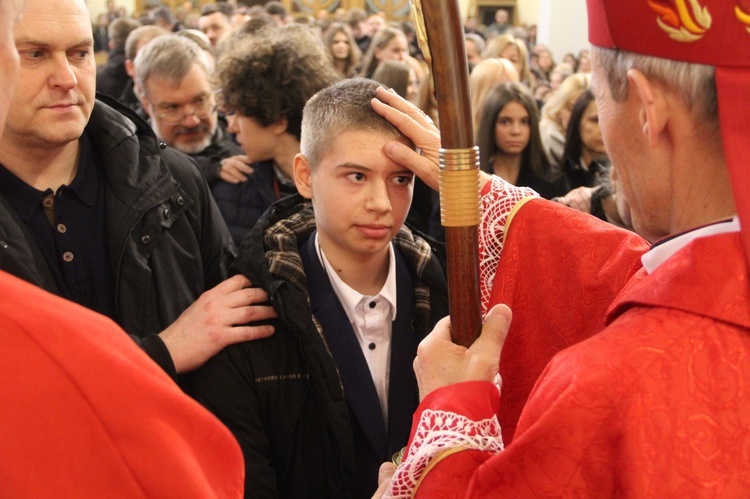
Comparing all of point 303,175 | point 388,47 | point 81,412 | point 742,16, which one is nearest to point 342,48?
point 388,47

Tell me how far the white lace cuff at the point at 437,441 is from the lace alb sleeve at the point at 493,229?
483 millimetres

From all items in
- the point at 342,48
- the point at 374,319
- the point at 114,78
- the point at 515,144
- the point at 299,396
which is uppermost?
the point at 342,48

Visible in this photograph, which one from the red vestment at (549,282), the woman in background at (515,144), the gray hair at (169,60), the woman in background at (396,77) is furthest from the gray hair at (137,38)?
the red vestment at (549,282)

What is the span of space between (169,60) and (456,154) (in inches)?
98.8

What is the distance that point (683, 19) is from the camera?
44.2 inches

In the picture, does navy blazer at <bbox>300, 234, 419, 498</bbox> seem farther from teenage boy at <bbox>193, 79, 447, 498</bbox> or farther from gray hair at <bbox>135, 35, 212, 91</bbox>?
gray hair at <bbox>135, 35, 212, 91</bbox>

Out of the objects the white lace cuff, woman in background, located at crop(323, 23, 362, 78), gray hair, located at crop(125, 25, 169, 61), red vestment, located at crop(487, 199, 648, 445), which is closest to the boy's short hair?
red vestment, located at crop(487, 199, 648, 445)

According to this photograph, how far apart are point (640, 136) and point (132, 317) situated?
136cm

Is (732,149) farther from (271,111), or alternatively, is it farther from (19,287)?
(271,111)

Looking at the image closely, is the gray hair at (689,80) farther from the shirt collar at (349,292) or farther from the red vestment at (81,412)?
the shirt collar at (349,292)

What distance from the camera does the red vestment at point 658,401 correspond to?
1102mm

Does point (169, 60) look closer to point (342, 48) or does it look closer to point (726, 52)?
point (726, 52)

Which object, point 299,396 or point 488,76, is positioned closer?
point 299,396

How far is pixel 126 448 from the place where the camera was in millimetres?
884
